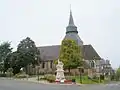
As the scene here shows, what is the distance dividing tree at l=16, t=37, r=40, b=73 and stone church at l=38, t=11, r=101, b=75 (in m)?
17.1

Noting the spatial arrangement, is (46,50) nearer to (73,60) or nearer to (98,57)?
(98,57)

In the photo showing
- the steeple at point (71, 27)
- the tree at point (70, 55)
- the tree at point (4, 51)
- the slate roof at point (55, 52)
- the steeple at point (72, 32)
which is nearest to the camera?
the tree at point (70, 55)

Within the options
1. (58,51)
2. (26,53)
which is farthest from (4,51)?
(58,51)

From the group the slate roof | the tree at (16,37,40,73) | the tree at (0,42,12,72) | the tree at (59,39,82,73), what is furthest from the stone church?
the tree at (16,37,40,73)

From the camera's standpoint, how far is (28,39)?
72.2m

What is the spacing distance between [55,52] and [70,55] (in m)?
22.8

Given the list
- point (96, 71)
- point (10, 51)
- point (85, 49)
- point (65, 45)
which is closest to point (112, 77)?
point (96, 71)

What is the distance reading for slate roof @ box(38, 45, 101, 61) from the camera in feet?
282

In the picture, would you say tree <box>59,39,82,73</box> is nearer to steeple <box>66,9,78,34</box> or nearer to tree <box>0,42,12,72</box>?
tree <box>0,42,12,72</box>

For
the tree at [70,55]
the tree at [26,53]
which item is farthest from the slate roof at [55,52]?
the tree at [26,53]

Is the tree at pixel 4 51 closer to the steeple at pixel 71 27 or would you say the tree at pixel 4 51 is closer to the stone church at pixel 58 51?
the stone church at pixel 58 51

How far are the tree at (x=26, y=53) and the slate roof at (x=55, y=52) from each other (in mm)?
17833

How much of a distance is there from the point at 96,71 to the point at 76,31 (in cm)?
1488

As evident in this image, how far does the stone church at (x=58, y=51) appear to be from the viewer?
8531 cm
